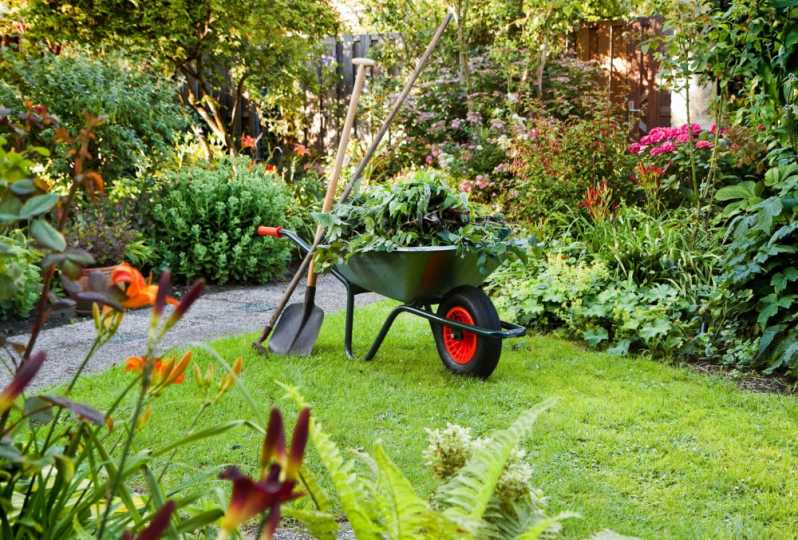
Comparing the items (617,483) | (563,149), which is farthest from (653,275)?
(617,483)

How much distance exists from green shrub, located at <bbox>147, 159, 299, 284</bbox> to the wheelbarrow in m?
2.14

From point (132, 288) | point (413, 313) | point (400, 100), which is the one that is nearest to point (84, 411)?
point (132, 288)

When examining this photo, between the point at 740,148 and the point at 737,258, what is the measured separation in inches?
59.8

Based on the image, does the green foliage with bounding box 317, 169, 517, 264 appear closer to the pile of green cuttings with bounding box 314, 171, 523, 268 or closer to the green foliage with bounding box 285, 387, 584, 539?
the pile of green cuttings with bounding box 314, 171, 523, 268

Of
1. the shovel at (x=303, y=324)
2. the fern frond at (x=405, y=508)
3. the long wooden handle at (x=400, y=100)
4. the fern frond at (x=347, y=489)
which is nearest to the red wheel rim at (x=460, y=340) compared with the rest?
the shovel at (x=303, y=324)

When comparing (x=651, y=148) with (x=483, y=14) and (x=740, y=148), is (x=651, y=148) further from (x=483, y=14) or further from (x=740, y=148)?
(x=483, y=14)

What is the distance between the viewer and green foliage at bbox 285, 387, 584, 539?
1035 millimetres

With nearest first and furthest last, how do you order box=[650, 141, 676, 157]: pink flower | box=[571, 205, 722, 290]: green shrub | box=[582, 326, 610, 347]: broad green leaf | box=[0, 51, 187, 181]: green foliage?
box=[582, 326, 610, 347]: broad green leaf < box=[571, 205, 722, 290]: green shrub < box=[0, 51, 187, 181]: green foliage < box=[650, 141, 676, 157]: pink flower

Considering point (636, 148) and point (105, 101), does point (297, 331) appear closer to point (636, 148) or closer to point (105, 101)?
point (105, 101)

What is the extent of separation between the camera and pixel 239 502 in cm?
55

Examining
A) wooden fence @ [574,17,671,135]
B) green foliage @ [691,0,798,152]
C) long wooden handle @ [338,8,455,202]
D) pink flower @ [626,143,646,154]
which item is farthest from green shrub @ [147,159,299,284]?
wooden fence @ [574,17,671,135]

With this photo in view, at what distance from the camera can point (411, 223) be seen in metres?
3.75

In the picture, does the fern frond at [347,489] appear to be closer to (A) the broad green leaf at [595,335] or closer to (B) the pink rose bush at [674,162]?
(A) the broad green leaf at [595,335]

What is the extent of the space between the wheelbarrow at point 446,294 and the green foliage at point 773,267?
1134 millimetres
